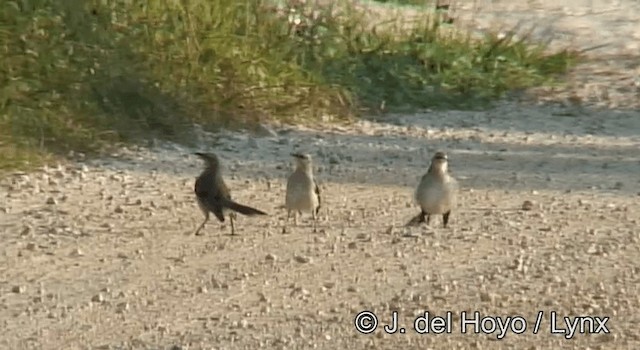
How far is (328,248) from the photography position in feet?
27.4

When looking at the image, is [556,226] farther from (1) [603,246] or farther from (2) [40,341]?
(2) [40,341]

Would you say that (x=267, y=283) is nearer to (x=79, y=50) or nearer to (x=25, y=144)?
(x=25, y=144)

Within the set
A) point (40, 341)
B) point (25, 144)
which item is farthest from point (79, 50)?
point (40, 341)

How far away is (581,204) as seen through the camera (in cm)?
975

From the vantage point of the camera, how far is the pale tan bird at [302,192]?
8.66 metres

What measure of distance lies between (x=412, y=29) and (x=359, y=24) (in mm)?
602

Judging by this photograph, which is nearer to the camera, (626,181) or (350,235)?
(350,235)

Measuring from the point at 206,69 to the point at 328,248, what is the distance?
3.98 m

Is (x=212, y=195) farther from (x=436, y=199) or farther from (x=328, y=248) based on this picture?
(x=436, y=199)

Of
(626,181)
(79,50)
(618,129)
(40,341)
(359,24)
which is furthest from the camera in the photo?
(359,24)

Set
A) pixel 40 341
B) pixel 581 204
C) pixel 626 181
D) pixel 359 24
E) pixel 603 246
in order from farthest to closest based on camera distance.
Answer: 1. pixel 359 24
2. pixel 626 181
3. pixel 581 204
4. pixel 603 246
5. pixel 40 341

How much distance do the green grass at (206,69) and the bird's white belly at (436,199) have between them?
2.61 metres

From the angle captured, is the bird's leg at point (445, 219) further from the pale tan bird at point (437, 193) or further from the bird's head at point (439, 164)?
the bird's head at point (439, 164)

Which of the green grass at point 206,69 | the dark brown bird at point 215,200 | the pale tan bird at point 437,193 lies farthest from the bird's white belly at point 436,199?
the green grass at point 206,69
